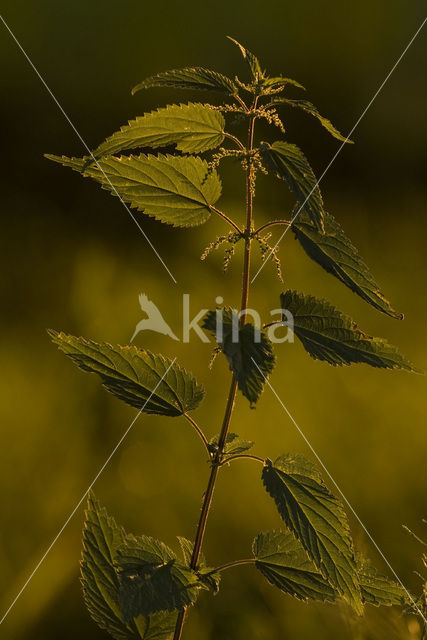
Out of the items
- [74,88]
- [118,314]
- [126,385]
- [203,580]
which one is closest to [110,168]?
[126,385]

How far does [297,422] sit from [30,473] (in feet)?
1.21

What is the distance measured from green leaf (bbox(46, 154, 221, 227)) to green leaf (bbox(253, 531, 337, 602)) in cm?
27

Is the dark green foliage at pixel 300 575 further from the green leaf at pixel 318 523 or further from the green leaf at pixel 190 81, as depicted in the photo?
the green leaf at pixel 190 81

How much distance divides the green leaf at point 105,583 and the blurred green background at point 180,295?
28 centimetres

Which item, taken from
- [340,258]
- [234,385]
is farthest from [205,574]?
[340,258]

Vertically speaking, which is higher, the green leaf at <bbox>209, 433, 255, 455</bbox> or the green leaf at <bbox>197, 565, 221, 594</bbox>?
the green leaf at <bbox>209, 433, 255, 455</bbox>

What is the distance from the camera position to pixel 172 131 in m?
0.44

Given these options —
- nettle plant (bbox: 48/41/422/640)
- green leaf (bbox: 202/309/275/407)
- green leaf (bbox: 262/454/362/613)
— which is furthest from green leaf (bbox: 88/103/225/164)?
green leaf (bbox: 262/454/362/613)

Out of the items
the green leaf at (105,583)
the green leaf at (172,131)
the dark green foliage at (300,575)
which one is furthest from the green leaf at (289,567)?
the green leaf at (172,131)

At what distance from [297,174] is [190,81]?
0.10m

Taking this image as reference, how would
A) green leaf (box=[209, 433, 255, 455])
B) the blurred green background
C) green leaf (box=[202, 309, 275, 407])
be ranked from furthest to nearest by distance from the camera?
the blurred green background, green leaf (box=[209, 433, 255, 455]), green leaf (box=[202, 309, 275, 407])

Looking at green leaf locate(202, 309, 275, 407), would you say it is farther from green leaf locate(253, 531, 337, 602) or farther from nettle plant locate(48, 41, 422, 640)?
green leaf locate(253, 531, 337, 602)

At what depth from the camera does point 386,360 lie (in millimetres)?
418

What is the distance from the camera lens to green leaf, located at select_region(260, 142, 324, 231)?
15.5 inches
